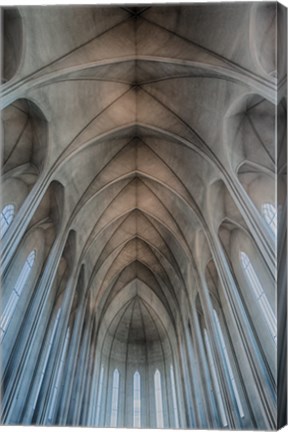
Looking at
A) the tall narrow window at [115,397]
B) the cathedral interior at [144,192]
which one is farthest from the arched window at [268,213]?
the tall narrow window at [115,397]

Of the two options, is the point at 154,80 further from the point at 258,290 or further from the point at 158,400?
the point at 158,400

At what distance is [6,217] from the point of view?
1223cm

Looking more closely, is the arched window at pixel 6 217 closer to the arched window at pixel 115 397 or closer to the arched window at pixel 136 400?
the arched window at pixel 115 397

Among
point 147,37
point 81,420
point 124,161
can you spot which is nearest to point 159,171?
point 124,161

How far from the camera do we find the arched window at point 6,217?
11412 mm

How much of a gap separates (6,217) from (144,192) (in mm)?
9692

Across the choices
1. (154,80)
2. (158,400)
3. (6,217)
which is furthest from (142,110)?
(158,400)

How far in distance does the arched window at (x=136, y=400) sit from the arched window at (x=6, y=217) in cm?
1736

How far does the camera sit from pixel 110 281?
972 inches

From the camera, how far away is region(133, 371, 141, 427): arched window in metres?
23.0

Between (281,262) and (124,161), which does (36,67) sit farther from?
(281,262)

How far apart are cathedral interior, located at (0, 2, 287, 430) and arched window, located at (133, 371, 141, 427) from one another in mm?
378

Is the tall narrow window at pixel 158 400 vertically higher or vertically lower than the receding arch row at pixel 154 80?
lower

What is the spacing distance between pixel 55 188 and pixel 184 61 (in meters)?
7.94
